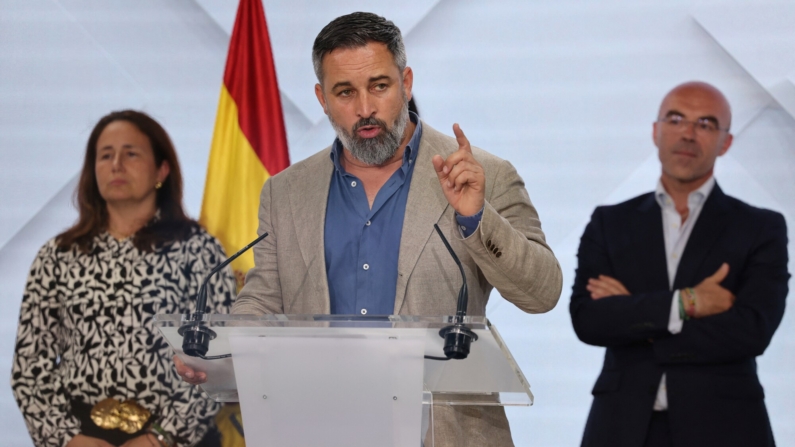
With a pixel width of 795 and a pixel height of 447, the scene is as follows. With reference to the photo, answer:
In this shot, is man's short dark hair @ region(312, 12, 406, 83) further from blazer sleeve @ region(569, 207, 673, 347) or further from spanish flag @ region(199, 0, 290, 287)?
spanish flag @ region(199, 0, 290, 287)

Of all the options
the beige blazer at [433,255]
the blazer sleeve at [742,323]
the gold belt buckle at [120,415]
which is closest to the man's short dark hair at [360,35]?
the beige blazer at [433,255]

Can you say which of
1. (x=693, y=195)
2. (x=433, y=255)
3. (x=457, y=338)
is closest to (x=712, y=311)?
(x=693, y=195)

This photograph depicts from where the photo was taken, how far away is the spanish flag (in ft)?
12.5

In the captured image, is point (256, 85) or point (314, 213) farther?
point (256, 85)

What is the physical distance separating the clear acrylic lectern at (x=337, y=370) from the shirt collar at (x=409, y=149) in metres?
0.96

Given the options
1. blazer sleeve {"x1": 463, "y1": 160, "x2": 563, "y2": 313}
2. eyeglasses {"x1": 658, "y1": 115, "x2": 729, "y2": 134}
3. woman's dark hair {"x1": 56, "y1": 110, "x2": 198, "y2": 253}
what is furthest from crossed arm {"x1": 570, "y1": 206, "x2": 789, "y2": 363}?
woman's dark hair {"x1": 56, "y1": 110, "x2": 198, "y2": 253}

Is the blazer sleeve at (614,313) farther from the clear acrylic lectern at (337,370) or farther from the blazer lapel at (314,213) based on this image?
the clear acrylic lectern at (337,370)

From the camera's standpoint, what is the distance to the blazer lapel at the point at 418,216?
7.29ft

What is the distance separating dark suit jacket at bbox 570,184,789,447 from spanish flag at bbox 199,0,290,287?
152 centimetres

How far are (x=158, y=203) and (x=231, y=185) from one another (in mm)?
333

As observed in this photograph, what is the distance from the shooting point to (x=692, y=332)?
2.91 meters

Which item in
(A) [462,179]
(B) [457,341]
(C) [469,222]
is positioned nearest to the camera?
(B) [457,341]

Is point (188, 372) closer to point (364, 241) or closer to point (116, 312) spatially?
point (364, 241)

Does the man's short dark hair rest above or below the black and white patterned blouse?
above
